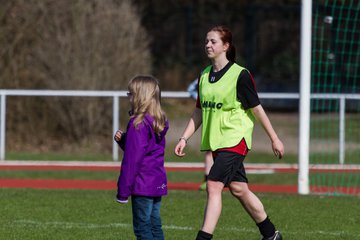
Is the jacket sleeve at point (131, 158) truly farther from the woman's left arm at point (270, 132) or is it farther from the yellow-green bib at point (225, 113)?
the woman's left arm at point (270, 132)

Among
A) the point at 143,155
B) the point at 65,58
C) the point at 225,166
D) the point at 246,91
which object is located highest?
the point at 65,58

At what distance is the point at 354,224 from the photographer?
35.5 ft

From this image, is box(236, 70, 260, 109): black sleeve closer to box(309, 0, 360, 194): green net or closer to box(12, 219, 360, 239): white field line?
box(12, 219, 360, 239): white field line

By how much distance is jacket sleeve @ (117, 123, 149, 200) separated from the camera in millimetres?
7816

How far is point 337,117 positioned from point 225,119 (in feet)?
40.4

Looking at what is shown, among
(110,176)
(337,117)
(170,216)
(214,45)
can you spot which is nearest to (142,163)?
(214,45)

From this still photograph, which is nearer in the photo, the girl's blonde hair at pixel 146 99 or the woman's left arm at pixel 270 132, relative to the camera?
the girl's blonde hair at pixel 146 99

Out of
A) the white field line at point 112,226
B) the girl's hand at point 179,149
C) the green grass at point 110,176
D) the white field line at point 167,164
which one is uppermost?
the girl's hand at point 179,149

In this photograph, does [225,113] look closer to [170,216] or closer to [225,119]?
[225,119]

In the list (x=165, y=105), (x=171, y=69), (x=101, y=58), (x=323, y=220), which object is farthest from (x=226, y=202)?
(x=171, y=69)

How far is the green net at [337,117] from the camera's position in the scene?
16734 mm

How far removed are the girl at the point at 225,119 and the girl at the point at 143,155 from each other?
0.77 m

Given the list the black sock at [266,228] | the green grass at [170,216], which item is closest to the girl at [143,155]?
the black sock at [266,228]

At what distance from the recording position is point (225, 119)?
893cm
